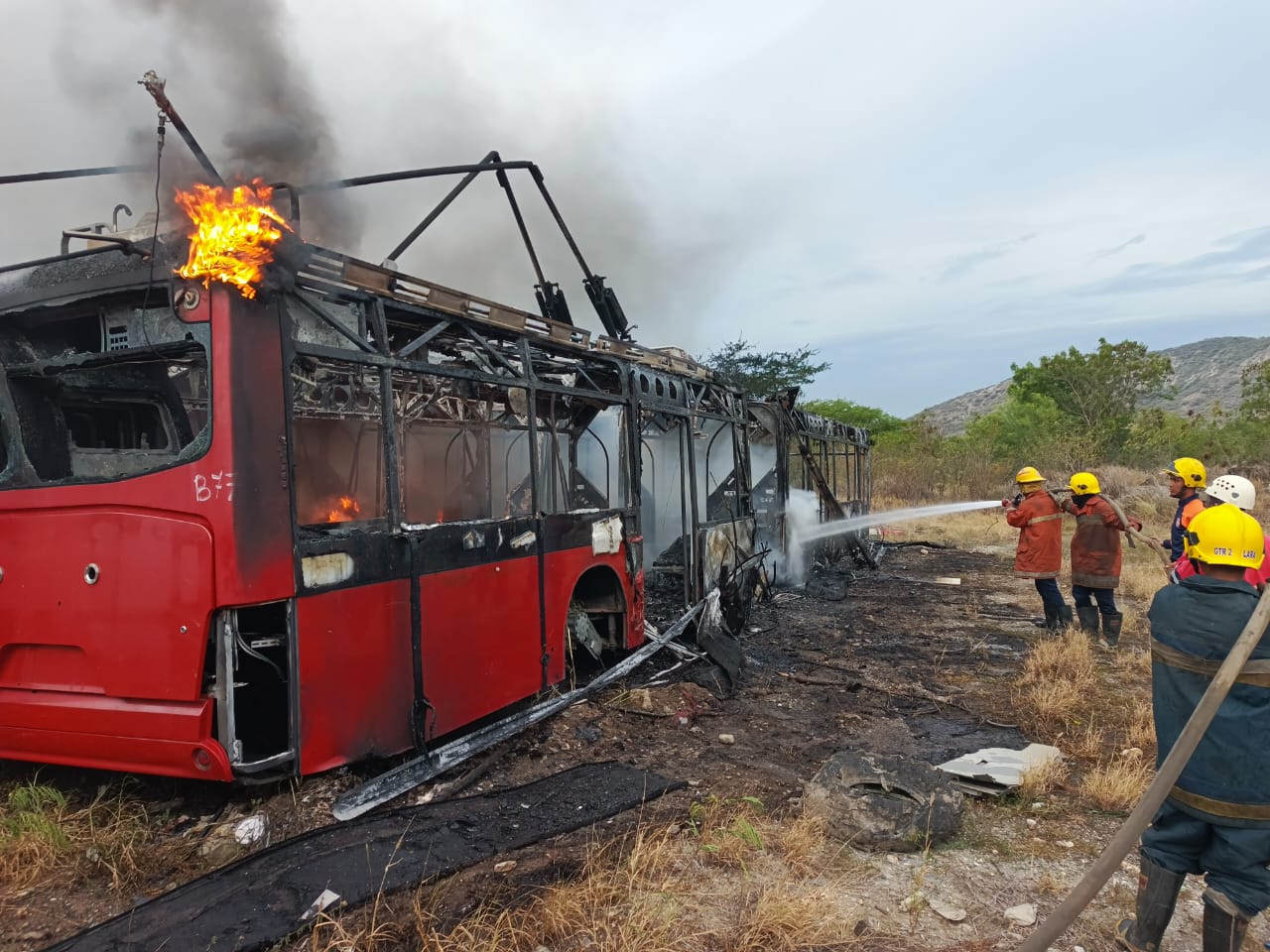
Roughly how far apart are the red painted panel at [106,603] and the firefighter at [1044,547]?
8.13 metres

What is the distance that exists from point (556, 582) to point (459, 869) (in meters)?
2.43

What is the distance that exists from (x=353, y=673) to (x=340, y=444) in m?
3.05

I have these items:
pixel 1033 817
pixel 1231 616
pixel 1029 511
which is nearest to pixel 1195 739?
pixel 1231 616

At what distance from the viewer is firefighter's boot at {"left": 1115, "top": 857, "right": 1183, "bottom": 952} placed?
272cm

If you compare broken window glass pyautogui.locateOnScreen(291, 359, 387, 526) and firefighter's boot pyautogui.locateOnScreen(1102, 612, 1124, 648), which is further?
firefighter's boot pyautogui.locateOnScreen(1102, 612, 1124, 648)

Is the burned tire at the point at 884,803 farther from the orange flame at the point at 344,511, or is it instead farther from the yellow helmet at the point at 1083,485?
the yellow helmet at the point at 1083,485

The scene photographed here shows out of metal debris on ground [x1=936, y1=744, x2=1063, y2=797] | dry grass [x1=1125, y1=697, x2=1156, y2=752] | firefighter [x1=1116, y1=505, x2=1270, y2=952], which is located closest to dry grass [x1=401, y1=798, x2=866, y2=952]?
firefighter [x1=1116, y1=505, x2=1270, y2=952]

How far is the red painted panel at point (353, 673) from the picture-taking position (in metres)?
3.54

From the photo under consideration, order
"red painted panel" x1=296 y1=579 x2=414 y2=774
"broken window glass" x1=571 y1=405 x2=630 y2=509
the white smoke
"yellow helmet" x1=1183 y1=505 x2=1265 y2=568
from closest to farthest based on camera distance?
"yellow helmet" x1=1183 y1=505 x2=1265 y2=568
"red painted panel" x1=296 y1=579 x2=414 y2=774
"broken window glass" x1=571 y1=405 x2=630 y2=509
the white smoke

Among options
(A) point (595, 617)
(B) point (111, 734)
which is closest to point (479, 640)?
(B) point (111, 734)

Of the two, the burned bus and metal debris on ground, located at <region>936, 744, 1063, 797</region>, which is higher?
the burned bus

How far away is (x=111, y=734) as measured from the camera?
3.40 m

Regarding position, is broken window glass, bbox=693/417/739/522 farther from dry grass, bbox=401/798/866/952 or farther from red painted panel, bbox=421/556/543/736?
dry grass, bbox=401/798/866/952

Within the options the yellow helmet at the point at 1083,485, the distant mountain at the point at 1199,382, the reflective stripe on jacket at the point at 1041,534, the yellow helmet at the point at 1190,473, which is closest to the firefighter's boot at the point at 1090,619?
the reflective stripe on jacket at the point at 1041,534
